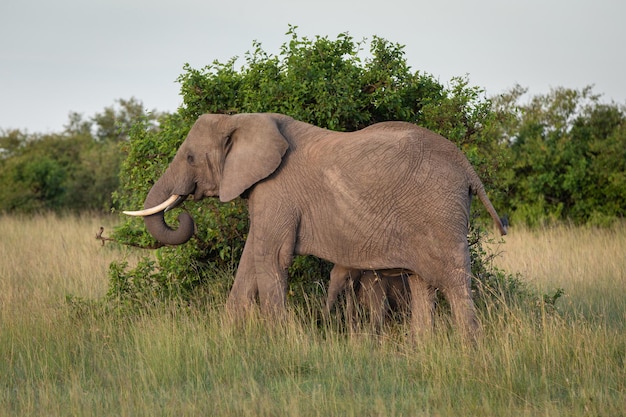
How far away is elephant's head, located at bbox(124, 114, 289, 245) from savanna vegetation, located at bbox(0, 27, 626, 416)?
89 cm

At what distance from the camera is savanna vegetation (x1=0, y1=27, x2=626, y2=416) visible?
19.9 feet

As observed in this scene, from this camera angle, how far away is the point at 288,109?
9.07 meters

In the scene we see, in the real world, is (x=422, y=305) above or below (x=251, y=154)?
below

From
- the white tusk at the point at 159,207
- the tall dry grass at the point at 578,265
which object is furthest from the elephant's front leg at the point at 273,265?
the tall dry grass at the point at 578,265

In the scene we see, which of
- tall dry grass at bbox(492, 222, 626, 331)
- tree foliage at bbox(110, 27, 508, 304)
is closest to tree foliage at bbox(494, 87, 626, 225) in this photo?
tall dry grass at bbox(492, 222, 626, 331)

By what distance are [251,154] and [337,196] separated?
82cm

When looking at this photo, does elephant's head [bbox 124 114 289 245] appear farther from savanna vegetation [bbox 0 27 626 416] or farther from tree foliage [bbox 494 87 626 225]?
tree foliage [bbox 494 87 626 225]

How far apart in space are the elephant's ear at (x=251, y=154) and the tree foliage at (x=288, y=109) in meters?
1.14

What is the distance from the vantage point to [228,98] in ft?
31.0

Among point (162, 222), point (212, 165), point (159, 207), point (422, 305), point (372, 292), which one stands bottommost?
point (422, 305)

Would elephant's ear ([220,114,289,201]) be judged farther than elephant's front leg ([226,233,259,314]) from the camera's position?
No

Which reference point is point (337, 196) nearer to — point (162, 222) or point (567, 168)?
point (162, 222)

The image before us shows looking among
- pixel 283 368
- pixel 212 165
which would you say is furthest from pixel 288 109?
pixel 283 368

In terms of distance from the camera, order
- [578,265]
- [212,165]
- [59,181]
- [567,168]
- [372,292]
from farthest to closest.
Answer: [59,181], [567,168], [578,265], [372,292], [212,165]
